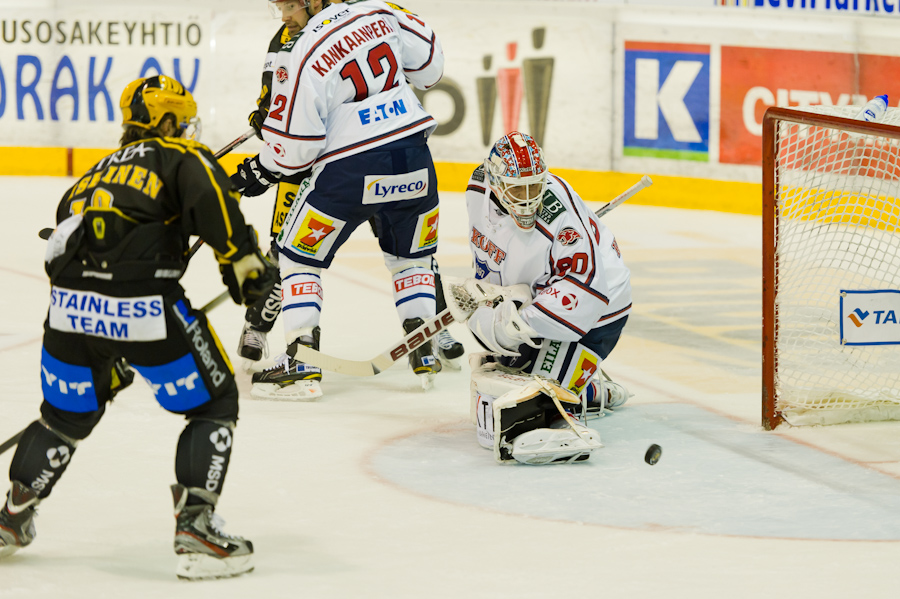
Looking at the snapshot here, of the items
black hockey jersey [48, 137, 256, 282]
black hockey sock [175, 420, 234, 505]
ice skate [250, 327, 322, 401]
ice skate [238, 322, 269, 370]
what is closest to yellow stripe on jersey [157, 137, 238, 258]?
black hockey jersey [48, 137, 256, 282]

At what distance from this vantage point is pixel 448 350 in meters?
5.07

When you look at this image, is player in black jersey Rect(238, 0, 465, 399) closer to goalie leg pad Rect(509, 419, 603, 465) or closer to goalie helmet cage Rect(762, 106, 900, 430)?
goalie leg pad Rect(509, 419, 603, 465)

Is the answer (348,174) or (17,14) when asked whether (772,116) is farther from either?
(17,14)

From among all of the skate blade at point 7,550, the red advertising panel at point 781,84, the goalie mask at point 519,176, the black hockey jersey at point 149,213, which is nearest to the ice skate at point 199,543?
the skate blade at point 7,550

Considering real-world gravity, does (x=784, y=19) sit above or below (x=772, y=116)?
above

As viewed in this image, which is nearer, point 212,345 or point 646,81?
point 212,345

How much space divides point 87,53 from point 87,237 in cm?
764

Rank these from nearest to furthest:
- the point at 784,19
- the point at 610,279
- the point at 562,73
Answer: the point at 610,279 < the point at 784,19 < the point at 562,73

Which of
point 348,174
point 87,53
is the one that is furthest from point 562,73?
point 348,174

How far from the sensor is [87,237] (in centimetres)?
282

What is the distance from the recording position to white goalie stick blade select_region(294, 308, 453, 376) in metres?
4.16

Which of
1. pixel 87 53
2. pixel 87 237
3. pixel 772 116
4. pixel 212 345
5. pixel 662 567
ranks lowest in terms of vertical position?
pixel 662 567

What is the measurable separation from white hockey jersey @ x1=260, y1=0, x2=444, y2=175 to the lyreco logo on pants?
0.12 metres

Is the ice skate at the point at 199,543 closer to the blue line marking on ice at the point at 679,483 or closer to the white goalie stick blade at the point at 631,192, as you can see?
the blue line marking on ice at the point at 679,483
